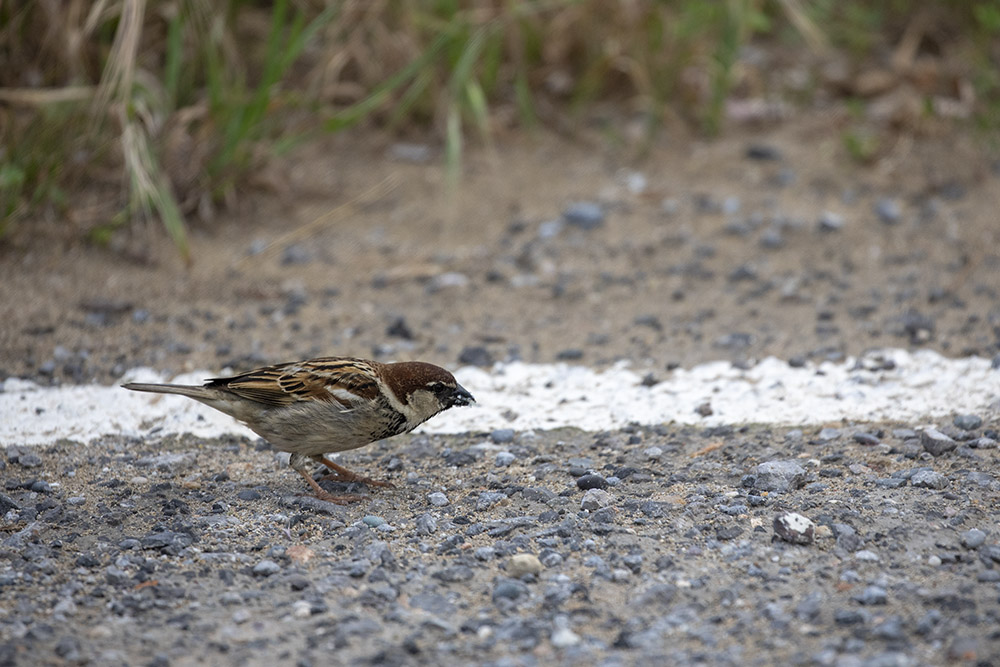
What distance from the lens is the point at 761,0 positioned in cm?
802

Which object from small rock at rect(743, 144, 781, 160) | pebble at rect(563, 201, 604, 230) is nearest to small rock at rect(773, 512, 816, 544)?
pebble at rect(563, 201, 604, 230)

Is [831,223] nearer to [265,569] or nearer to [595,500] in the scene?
[595,500]

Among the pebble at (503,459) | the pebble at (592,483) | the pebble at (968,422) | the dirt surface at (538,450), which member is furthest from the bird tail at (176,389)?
the pebble at (968,422)

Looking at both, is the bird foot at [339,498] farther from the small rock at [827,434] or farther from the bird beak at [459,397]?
the small rock at [827,434]

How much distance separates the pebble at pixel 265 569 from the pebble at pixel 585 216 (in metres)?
3.85

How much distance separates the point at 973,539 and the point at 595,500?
4.28 ft

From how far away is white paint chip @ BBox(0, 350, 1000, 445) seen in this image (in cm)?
487

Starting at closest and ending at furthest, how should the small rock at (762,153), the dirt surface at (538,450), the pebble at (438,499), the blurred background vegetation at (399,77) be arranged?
the dirt surface at (538,450) → the pebble at (438,499) → the blurred background vegetation at (399,77) → the small rock at (762,153)

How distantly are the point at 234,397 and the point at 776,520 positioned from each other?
84.8 inches

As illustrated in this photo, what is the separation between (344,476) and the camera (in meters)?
4.55

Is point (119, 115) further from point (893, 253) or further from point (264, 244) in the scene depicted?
point (893, 253)

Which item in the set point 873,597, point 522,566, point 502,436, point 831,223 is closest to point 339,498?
point 502,436

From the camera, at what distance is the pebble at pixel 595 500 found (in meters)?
4.06

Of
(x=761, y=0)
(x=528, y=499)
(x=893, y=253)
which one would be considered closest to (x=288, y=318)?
(x=528, y=499)
